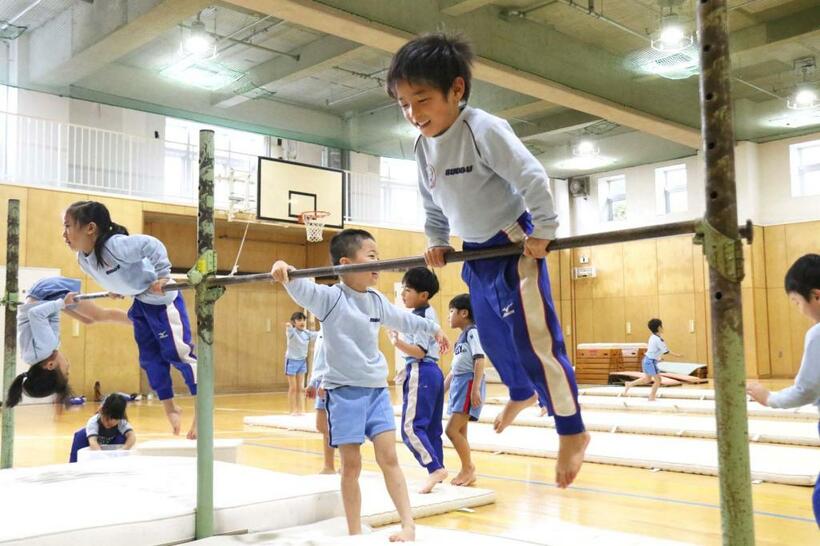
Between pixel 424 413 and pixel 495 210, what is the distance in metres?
2.20

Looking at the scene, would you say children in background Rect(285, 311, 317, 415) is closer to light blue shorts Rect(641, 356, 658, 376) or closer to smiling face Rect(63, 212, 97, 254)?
light blue shorts Rect(641, 356, 658, 376)

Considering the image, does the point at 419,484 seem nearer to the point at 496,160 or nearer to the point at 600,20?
the point at 496,160

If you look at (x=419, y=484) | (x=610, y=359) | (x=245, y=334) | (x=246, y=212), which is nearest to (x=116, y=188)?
(x=246, y=212)

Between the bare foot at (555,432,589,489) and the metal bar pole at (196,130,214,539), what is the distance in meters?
1.46


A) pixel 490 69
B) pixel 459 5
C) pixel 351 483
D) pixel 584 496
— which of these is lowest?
pixel 584 496

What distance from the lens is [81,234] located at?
3910mm

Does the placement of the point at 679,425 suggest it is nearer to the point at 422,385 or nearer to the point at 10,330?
the point at 422,385

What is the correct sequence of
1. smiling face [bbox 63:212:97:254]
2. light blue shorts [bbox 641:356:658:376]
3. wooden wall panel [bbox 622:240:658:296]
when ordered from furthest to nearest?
wooden wall panel [bbox 622:240:658:296], light blue shorts [bbox 641:356:658:376], smiling face [bbox 63:212:97:254]

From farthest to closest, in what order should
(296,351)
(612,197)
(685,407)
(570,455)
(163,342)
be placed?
(612,197)
(296,351)
(685,407)
(163,342)
(570,455)

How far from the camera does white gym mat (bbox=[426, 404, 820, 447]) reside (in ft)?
19.0

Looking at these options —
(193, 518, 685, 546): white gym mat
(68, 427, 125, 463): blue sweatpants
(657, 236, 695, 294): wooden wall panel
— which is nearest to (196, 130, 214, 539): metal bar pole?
(193, 518, 685, 546): white gym mat

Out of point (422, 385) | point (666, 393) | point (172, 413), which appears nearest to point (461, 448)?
point (422, 385)

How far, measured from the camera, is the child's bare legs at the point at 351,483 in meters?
2.91

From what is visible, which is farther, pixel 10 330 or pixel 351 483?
pixel 10 330
